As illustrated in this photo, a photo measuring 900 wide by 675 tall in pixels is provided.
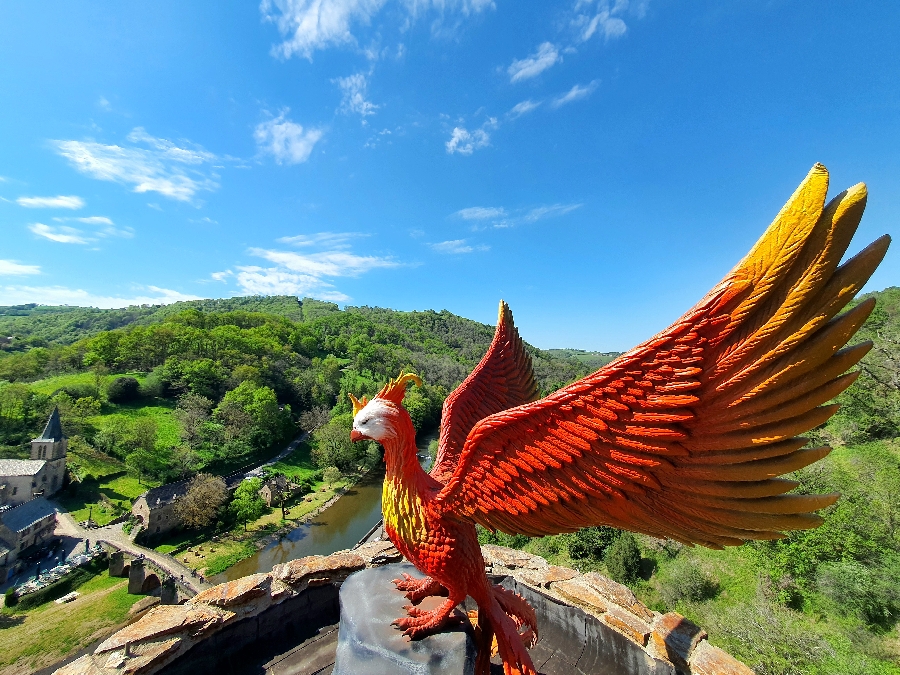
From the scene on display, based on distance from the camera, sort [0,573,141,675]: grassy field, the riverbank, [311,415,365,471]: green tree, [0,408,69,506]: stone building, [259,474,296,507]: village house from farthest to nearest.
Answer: [311,415,365,471]: green tree → [259,474,296,507]: village house → [0,408,69,506]: stone building → the riverbank → [0,573,141,675]: grassy field

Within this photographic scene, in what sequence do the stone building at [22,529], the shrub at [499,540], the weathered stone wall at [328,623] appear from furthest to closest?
the stone building at [22,529] < the shrub at [499,540] < the weathered stone wall at [328,623]

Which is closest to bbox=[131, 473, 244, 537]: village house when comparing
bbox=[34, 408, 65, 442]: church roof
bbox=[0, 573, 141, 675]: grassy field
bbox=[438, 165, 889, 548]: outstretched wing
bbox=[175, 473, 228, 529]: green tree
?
bbox=[175, 473, 228, 529]: green tree

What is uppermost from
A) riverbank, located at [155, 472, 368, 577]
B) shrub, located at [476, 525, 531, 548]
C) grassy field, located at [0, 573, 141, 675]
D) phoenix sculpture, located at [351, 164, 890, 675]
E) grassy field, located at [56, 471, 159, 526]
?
phoenix sculpture, located at [351, 164, 890, 675]

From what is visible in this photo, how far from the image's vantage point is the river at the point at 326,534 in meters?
17.5

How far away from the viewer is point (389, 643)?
4.02m

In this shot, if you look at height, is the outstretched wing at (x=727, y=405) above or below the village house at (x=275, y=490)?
above

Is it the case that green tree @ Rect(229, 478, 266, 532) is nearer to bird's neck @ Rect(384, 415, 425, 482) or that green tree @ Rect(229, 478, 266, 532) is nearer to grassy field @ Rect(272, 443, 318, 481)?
grassy field @ Rect(272, 443, 318, 481)

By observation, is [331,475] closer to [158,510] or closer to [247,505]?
[247,505]

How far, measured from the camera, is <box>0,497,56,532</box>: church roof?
16.2 m

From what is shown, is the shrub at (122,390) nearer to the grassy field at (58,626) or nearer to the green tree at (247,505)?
the green tree at (247,505)

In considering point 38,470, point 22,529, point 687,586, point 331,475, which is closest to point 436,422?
point 331,475

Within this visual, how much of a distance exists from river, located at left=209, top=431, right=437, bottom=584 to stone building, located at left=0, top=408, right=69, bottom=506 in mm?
12814

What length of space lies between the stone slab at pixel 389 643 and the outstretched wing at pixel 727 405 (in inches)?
87.5

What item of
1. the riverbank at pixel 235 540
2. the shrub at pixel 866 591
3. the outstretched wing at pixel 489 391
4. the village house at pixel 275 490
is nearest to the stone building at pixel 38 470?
the riverbank at pixel 235 540
